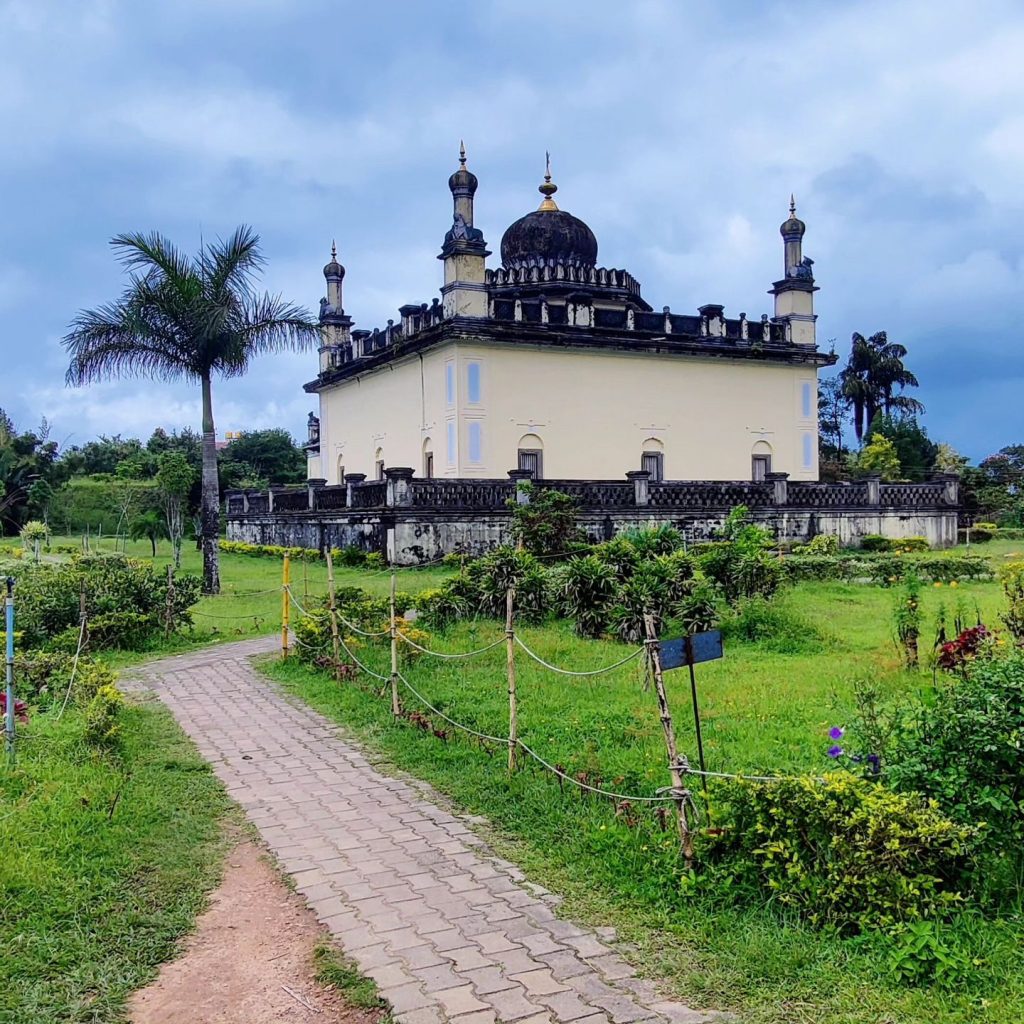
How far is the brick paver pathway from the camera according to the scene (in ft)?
12.4

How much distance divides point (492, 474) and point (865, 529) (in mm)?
9253

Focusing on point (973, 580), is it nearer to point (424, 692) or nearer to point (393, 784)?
point (424, 692)

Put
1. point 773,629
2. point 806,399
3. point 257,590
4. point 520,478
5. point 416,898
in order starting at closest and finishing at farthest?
point 416,898 → point 773,629 → point 257,590 → point 520,478 → point 806,399

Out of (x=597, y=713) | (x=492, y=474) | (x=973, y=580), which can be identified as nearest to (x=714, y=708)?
(x=597, y=713)

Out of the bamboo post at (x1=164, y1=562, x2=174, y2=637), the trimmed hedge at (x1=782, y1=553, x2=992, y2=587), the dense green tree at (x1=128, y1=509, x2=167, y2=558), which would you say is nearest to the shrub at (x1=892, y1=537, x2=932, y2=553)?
the trimmed hedge at (x1=782, y1=553, x2=992, y2=587)

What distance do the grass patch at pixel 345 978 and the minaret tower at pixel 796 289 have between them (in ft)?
88.2

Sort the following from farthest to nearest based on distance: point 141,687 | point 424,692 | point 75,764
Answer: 1. point 141,687
2. point 424,692
3. point 75,764

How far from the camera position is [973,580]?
16219 mm

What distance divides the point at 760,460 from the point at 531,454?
7.48 m

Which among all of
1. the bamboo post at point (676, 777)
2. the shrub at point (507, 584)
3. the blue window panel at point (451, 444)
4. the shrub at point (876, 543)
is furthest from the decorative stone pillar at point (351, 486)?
the bamboo post at point (676, 777)

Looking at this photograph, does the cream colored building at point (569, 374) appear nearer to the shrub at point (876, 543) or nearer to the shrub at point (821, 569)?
the shrub at point (876, 543)

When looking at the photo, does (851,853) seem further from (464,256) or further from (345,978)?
(464,256)

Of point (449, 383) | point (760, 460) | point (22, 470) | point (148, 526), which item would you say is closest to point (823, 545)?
point (760, 460)

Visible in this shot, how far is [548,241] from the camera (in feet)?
93.0
